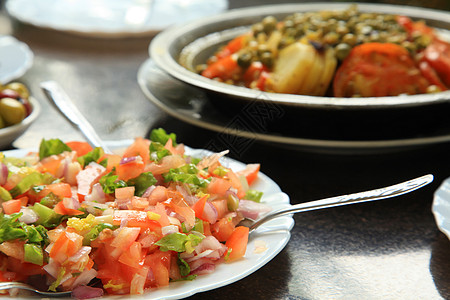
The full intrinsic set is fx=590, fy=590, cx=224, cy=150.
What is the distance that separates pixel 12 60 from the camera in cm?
193

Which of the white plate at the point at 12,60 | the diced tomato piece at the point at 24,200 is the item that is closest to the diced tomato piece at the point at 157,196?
the diced tomato piece at the point at 24,200

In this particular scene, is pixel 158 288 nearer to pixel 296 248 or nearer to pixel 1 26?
pixel 296 248

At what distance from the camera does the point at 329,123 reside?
1297mm

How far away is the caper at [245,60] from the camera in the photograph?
158cm

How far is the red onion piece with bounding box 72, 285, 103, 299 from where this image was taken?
2.62 ft

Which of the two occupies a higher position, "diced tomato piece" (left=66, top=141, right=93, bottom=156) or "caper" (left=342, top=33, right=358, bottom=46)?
"caper" (left=342, top=33, right=358, bottom=46)

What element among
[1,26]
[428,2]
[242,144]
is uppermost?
[242,144]

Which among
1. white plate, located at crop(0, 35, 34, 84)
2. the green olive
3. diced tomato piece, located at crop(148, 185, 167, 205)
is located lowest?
white plate, located at crop(0, 35, 34, 84)

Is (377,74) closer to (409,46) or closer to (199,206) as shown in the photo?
(409,46)

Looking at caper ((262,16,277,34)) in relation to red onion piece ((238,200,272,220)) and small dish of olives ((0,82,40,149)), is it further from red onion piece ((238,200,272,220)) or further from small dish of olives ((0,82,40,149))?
red onion piece ((238,200,272,220))

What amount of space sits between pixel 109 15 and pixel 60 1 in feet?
0.87

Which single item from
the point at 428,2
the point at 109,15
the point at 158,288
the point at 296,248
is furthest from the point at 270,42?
the point at 428,2

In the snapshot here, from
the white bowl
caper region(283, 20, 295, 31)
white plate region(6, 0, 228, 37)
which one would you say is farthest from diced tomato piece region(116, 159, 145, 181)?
white plate region(6, 0, 228, 37)

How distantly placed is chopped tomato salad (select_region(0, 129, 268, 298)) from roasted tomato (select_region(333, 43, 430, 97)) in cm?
52
